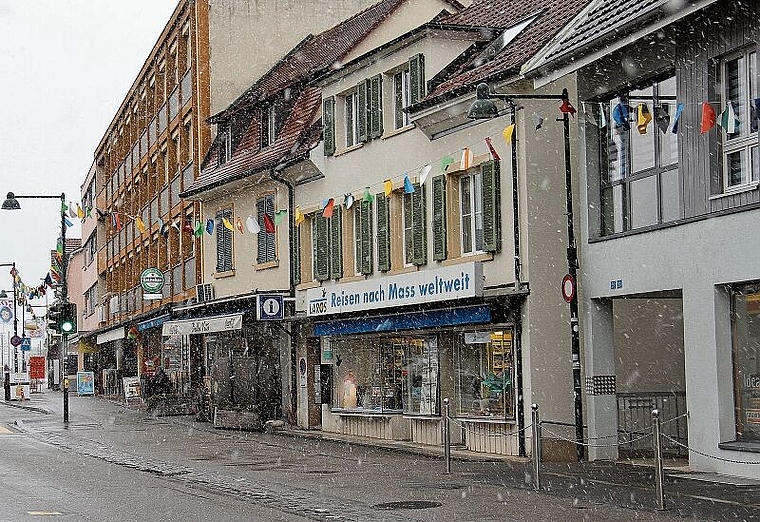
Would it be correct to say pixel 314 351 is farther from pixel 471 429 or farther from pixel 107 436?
pixel 471 429

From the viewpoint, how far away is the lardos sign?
23.1 m

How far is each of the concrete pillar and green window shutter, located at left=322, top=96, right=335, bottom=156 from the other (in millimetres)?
9780

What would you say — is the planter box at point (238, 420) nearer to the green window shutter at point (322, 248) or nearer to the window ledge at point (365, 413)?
the window ledge at point (365, 413)

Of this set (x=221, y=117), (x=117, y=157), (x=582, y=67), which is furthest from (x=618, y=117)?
(x=117, y=157)

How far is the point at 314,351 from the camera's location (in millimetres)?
31625

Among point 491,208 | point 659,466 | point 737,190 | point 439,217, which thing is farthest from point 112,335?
point 659,466

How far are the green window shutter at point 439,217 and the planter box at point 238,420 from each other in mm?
8922

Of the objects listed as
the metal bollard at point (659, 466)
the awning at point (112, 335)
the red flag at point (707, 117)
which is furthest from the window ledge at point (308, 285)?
the awning at point (112, 335)

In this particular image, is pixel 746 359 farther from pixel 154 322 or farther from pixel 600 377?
pixel 154 322

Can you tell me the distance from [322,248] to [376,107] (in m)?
4.13

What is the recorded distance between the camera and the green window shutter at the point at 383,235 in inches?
1068

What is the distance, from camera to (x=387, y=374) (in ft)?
92.3

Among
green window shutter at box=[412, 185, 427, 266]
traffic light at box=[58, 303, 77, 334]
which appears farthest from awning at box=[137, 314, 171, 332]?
green window shutter at box=[412, 185, 427, 266]

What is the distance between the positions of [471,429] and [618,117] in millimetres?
7547
